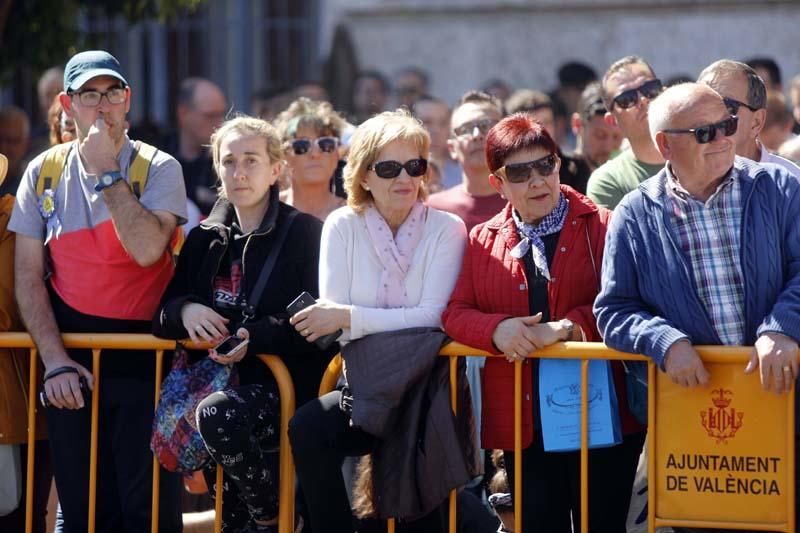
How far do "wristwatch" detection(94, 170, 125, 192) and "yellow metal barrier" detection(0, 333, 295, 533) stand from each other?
59 cm

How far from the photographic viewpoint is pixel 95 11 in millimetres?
10250

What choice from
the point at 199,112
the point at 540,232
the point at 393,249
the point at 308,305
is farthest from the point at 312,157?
the point at 199,112

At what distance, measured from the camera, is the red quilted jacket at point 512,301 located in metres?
5.30

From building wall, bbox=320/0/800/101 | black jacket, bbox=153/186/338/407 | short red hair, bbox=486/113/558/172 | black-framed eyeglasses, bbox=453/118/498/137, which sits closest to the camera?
short red hair, bbox=486/113/558/172

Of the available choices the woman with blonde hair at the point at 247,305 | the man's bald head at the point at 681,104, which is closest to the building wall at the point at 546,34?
the woman with blonde hair at the point at 247,305

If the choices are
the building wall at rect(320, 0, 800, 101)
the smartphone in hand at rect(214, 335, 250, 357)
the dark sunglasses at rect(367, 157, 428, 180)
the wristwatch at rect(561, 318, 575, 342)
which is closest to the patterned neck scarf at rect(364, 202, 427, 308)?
the dark sunglasses at rect(367, 157, 428, 180)

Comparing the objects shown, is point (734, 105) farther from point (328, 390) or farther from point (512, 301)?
point (328, 390)

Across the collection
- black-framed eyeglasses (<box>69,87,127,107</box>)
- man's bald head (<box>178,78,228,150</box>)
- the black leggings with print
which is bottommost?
the black leggings with print

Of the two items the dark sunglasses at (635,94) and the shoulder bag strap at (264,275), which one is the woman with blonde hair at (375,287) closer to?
the shoulder bag strap at (264,275)

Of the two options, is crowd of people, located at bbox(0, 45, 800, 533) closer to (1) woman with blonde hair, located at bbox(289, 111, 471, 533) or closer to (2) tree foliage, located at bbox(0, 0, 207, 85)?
(1) woman with blonde hair, located at bbox(289, 111, 471, 533)

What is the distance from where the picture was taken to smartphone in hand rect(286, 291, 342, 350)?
17.9 feet

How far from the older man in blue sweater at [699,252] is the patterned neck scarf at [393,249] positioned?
2.63ft

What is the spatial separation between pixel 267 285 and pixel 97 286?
72cm

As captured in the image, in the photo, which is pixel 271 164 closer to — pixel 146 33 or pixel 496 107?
pixel 496 107
